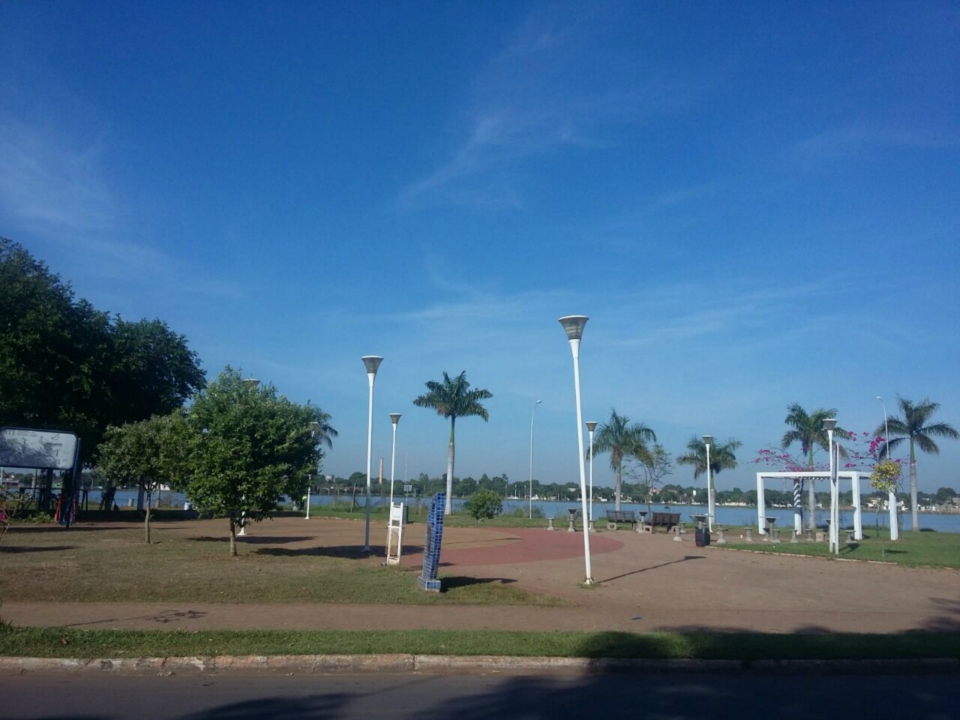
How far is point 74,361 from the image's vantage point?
124 ft

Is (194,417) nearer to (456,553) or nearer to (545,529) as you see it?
(456,553)

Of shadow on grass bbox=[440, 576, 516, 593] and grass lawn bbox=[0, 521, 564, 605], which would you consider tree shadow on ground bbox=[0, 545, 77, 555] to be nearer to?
grass lawn bbox=[0, 521, 564, 605]

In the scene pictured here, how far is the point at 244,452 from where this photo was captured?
1886 centimetres

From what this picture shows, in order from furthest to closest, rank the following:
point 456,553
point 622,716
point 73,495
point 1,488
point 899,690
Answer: point 73,495 < point 456,553 < point 1,488 < point 899,690 < point 622,716

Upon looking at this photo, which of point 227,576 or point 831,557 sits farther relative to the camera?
point 831,557

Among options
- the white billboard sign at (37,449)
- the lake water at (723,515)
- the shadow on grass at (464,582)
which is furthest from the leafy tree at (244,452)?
the lake water at (723,515)

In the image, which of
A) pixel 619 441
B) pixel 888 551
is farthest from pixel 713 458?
pixel 888 551

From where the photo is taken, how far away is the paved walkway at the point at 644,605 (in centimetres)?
1148

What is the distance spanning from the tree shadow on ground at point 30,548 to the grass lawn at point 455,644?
37.4ft

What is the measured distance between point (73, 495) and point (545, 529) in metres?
21.4

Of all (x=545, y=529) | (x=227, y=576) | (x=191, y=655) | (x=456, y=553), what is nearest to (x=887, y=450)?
(x=545, y=529)

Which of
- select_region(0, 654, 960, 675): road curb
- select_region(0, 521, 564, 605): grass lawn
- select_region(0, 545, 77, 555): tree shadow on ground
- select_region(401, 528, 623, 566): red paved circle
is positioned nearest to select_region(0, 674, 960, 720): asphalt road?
select_region(0, 654, 960, 675): road curb

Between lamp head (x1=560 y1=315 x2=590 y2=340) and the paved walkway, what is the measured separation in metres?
5.31

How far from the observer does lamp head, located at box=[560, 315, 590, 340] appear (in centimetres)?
1659
